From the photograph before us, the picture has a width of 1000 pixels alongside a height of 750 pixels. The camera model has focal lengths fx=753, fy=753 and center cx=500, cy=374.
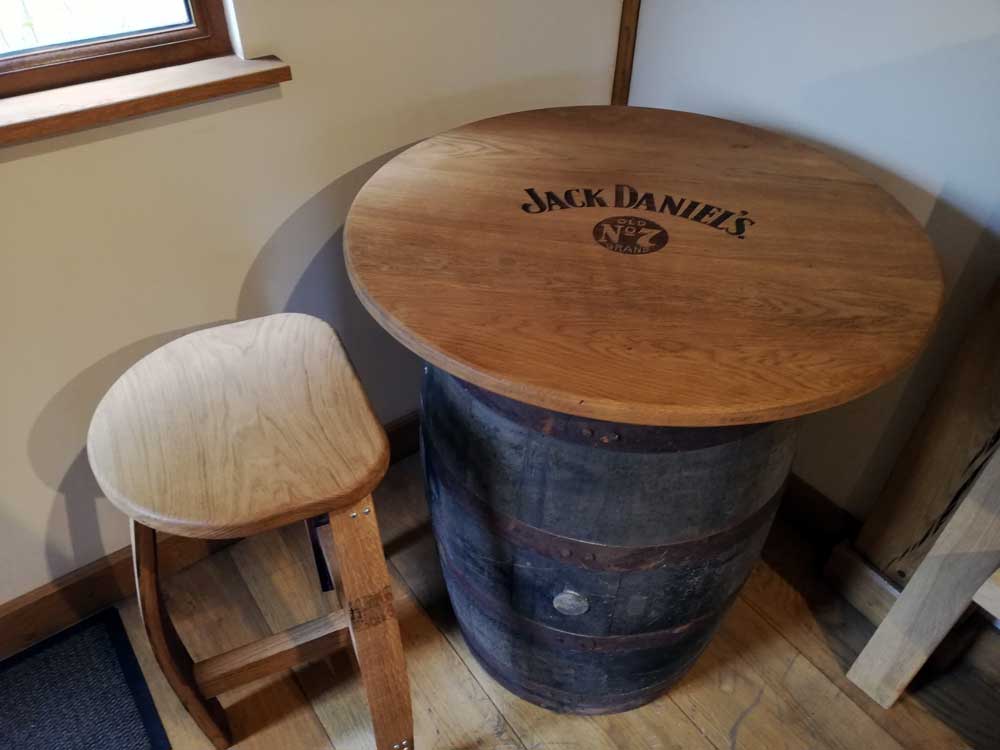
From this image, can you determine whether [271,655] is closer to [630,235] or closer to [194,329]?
[194,329]

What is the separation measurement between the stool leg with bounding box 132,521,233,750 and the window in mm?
744

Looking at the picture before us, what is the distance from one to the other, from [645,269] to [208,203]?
0.84 metres

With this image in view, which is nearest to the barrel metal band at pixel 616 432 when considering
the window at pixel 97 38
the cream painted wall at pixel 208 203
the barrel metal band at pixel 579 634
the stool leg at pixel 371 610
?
the stool leg at pixel 371 610

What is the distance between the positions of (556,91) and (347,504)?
1187 millimetres

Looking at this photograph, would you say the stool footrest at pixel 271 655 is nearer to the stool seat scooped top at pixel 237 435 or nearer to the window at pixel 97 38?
the stool seat scooped top at pixel 237 435

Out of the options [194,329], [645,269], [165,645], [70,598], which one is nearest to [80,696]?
[70,598]

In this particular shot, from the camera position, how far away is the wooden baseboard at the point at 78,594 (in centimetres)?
157

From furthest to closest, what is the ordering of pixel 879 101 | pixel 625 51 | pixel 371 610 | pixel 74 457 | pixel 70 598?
pixel 625 51 < pixel 70 598 < pixel 74 457 < pixel 879 101 < pixel 371 610

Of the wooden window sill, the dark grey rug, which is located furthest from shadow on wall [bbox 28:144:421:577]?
the wooden window sill

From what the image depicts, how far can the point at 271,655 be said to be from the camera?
4.58ft

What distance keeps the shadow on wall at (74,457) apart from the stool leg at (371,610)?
2.33ft

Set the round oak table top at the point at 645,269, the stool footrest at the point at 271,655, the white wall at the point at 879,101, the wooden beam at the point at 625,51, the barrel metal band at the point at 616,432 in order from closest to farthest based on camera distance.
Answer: the round oak table top at the point at 645,269, the barrel metal band at the point at 616,432, the white wall at the point at 879,101, the stool footrest at the point at 271,655, the wooden beam at the point at 625,51

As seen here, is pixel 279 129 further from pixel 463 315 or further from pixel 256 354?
pixel 463 315

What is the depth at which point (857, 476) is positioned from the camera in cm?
172
